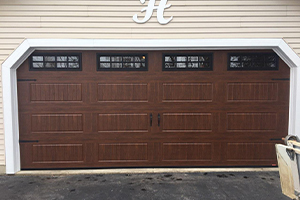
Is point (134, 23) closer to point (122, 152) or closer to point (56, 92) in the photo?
point (56, 92)

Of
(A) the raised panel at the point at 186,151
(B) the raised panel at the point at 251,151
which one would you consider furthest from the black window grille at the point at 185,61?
(B) the raised panel at the point at 251,151

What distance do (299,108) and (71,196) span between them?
14.2ft

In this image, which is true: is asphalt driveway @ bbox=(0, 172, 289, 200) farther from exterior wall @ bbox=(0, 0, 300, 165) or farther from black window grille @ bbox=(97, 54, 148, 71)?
black window grille @ bbox=(97, 54, 148, 71)

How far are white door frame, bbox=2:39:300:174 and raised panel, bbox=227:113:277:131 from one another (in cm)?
40

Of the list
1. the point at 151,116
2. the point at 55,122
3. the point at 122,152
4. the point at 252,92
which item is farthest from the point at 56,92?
the point at 252,92

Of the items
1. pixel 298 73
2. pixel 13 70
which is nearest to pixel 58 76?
pixel 13 70

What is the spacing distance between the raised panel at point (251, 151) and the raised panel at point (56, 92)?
10.6ft

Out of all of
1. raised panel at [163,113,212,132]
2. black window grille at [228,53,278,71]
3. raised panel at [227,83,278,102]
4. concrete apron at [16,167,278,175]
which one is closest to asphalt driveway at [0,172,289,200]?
concrete apron at [16,167,278,175]

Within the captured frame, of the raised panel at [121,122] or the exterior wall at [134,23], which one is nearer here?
the exterior wall at [134,23]

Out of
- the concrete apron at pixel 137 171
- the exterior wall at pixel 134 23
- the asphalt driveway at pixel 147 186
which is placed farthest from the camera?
the concrete apron at pixel 137 171

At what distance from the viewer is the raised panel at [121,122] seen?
385 centimetres

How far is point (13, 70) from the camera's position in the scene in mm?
3678

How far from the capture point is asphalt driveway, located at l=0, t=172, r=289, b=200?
9.73 feet

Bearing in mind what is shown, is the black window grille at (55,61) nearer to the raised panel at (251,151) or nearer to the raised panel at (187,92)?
the raised panel at (187,92)
